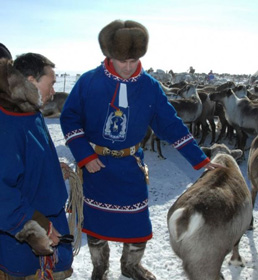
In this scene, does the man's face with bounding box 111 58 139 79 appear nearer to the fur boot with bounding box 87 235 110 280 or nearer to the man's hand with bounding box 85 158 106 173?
the man's hand with bounding box 85 158 106 173

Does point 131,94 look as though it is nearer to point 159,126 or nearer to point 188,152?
point 159,126

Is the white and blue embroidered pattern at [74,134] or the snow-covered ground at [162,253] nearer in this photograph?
the white and blue embroidered pattern at [74,134]

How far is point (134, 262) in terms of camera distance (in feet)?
9.61

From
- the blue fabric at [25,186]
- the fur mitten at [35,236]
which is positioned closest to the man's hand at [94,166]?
the blue fabric at [25,186]

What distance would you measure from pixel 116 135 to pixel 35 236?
1.16 metres

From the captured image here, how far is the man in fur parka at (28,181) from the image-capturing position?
1575 millimetres

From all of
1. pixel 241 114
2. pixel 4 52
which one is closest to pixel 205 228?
pixel 4 52

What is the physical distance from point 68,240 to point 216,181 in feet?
4.59

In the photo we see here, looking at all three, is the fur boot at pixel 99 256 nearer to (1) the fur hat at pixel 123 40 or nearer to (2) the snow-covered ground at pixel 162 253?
(2) the snow-covered ground at pixel 162 253

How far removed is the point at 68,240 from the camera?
179 centimetres

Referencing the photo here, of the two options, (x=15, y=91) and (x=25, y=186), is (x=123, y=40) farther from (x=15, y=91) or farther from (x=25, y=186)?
(x=25, y=186)

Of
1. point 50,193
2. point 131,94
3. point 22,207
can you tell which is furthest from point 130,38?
point 22,207

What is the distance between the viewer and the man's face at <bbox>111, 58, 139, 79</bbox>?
2449 millimetres

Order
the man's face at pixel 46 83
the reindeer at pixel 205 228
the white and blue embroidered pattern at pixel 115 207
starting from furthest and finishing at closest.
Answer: the white and blue embroidered pattern at pixel 115 207
the reindeer at pixel 205 228
the man's face at pixel 46 83
